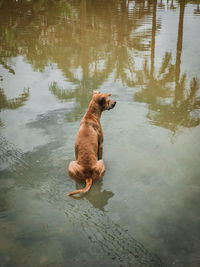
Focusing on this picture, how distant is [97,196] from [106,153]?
1.67 metres

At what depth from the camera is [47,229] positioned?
4.63 metres

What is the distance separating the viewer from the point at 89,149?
5.44m

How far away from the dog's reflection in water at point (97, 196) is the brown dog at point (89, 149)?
24cm

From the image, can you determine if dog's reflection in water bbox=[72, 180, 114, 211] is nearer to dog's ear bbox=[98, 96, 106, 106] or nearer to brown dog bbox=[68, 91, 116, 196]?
brown dog bbox=[68, 91, 116, 196]

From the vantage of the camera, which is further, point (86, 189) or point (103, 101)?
point (103, 101)

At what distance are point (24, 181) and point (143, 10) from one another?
2523 cm

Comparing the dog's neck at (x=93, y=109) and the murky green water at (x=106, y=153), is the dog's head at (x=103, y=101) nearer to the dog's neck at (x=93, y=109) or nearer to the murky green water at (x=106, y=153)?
the dog's neck at (x=93, y=109)

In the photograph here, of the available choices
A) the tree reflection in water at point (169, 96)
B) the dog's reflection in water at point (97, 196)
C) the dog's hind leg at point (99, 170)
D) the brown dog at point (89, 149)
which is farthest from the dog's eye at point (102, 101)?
the tree reflection in water at point (169, 96)

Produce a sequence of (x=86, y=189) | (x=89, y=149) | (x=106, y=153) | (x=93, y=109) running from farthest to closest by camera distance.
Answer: (x=106, y=153) → (x=93, y=109) → (x=89, y=149) → (x=86, y=189)

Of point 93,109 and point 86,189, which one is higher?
point 93,109

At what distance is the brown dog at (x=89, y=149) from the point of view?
535cm

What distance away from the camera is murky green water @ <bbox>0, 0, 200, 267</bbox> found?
435 cm

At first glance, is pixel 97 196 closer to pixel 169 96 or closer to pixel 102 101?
pixel 102 101

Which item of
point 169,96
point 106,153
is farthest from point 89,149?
point 169,96
